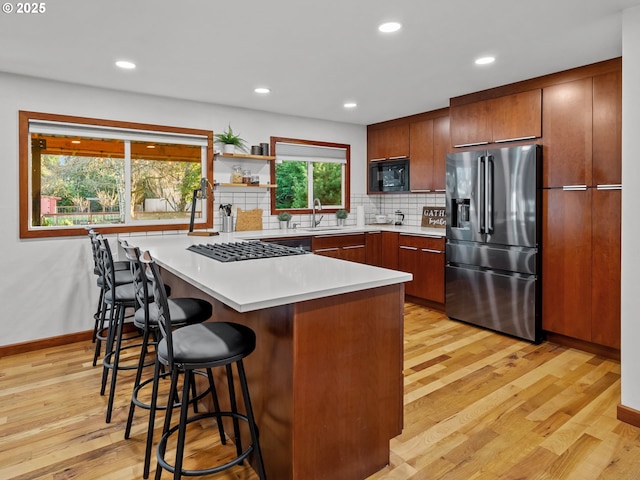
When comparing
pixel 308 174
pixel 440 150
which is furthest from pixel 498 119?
pixel 308 174

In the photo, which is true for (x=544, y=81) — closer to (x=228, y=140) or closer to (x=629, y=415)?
(x=629, y=415)

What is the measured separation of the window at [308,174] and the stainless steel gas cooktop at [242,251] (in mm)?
2253

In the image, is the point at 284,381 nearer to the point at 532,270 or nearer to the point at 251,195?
the point at 532,270

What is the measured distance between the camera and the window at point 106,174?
3.62 meters

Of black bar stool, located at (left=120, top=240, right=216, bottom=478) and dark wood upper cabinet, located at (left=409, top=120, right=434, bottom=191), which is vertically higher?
dark wood upper cabinet, located at (left=409, top=120, right=434, bottom=191)

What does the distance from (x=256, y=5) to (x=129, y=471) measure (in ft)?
8.18

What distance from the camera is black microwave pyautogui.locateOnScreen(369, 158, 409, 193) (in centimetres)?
532

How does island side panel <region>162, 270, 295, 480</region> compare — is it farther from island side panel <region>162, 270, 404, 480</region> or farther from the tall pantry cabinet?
the tall pantry cabinet

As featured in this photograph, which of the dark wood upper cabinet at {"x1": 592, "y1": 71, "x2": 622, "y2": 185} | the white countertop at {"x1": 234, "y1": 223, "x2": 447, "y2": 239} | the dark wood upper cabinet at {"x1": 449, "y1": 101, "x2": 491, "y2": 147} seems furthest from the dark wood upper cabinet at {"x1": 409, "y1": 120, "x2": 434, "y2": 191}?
the dark wood upper cabinet at {"x1": 592, "y1": 71, "x2": 622, "y2": 185}

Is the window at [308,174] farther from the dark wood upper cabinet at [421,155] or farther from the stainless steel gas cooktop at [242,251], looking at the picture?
the stainless steel gas cooktop at [242,251]

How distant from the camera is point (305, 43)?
283cm

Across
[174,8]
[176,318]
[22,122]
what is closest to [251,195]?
[22,122]

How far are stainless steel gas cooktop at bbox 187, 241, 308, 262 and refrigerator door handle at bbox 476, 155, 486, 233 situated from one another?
2.07 metres

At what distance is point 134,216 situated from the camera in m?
4.14
